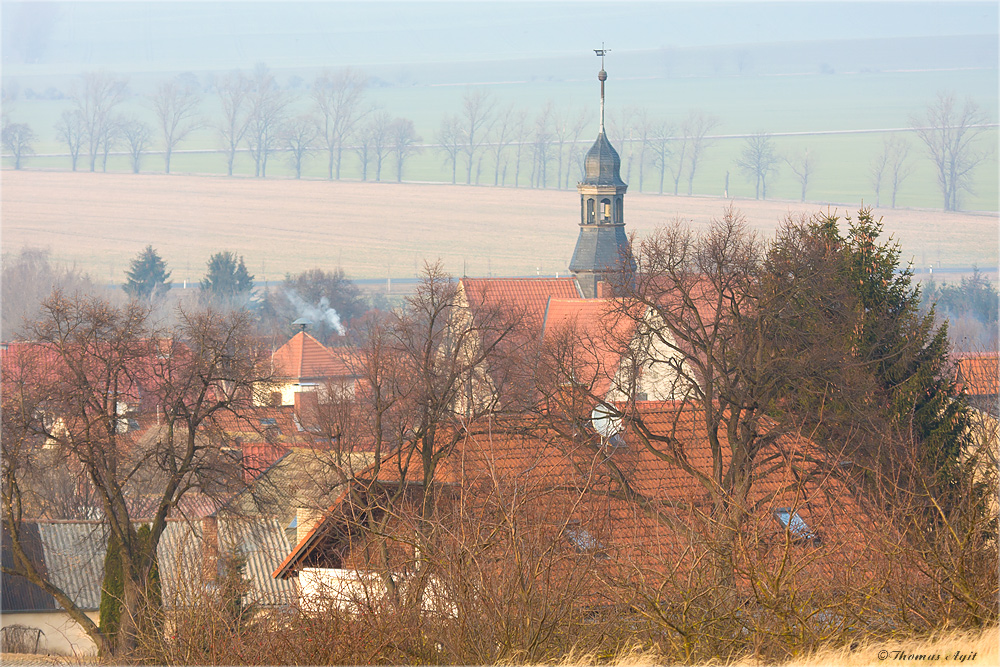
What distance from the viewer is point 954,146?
424 feet

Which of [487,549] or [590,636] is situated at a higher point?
[487,549]

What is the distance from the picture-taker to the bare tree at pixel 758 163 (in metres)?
135

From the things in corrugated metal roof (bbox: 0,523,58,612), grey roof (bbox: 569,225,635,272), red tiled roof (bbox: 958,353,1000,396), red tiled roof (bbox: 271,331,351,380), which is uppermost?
grey roof (bbox: 569,225,635,272)

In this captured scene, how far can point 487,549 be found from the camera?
28.8 feet

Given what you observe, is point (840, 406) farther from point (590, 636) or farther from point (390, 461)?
point (590, 636)

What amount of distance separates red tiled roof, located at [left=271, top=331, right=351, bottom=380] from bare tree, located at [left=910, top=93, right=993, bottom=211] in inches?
3043

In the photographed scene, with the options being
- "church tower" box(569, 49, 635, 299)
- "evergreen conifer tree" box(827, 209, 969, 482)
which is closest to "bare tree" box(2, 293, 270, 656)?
"evergreen conifer tree" box(827, 209, 969, 482)

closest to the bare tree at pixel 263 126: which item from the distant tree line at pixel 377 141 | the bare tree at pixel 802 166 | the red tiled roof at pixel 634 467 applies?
the distant tree line at pixel 377 141

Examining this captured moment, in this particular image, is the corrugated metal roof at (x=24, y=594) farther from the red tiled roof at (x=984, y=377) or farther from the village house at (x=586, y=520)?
the red tiled roof at (x=984, y=377)

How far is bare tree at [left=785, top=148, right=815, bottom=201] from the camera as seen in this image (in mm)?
133625

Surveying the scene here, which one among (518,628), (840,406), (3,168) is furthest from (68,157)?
(518,628)

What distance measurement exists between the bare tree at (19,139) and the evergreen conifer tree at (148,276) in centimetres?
3995

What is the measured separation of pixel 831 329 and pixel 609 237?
1869 inches

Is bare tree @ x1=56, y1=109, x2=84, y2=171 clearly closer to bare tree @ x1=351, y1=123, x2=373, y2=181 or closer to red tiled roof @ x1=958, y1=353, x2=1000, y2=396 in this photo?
bare tree @ x1=351, y1=123, x2=373, y2=181
